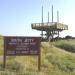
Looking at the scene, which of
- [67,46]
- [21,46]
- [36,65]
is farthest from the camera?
[67,46]

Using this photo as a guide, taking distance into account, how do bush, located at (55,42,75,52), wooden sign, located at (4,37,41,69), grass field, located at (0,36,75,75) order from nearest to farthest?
grass field, located at (0,36,75,75) → wooden sign, located at (4,37,41,69) → bush, located at (55,42,75,52)

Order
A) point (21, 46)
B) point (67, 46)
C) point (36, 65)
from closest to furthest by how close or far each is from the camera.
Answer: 1. point (21, 46)
2. point (36, 65)
3. point (67, 46)

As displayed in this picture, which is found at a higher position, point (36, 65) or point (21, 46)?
point (21, 46)

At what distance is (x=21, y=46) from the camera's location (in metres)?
19.0

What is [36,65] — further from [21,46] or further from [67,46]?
[67,46]

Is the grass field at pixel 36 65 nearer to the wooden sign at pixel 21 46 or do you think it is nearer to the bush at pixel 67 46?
the wooden sign at pixel 21 46

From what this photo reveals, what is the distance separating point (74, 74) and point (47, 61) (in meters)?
3.77

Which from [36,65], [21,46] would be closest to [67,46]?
[36,65]

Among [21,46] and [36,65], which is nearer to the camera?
[21,46]

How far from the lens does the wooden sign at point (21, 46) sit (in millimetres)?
18719

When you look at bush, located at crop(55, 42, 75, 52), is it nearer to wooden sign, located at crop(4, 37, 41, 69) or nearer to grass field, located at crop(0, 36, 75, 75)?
grass field, located at crop(0, 36, 75, 75)

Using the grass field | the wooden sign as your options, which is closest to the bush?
the grass field

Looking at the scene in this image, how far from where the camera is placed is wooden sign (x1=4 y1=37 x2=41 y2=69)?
18719 millimetres

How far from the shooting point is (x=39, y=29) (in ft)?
183
